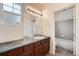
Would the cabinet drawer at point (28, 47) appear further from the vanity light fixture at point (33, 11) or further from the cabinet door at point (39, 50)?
the vanity light fixture at point (33, 11)

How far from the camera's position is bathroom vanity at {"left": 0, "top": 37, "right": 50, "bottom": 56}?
1.13 meters

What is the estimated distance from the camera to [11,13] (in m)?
1.32

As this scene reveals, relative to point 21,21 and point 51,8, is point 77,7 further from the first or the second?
point 21,21

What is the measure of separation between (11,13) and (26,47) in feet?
1.91

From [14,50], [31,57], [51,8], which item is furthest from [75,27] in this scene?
[14,50]

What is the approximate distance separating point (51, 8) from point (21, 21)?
21.9 inches

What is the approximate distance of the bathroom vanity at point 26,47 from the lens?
44.7 inches

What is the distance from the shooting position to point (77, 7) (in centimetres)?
133


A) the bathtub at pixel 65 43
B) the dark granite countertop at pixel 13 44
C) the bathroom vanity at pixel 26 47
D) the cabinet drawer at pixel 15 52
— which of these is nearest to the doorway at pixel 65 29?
the bathtub at pixel 65 43

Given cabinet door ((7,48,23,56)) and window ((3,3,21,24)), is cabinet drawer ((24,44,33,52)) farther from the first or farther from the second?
window ((3,3,21,24))

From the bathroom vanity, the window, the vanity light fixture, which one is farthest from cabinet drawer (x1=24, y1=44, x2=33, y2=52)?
the vanity light fixture

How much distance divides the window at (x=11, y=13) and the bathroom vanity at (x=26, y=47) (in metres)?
0.34

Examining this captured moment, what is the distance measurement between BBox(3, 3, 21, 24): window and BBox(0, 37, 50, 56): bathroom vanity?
1.12 ft

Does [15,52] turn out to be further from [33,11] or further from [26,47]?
[33,11]
